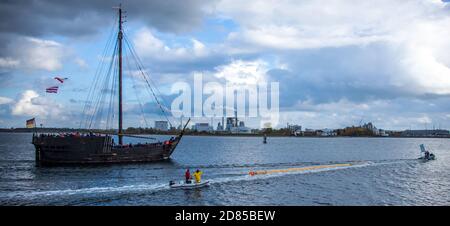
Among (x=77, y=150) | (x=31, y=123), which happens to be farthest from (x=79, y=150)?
(x=31, y=123)

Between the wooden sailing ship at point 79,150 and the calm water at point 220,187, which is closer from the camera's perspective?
the calm water at point 220,187

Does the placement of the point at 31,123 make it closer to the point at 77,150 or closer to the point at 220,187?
the point at 77,150

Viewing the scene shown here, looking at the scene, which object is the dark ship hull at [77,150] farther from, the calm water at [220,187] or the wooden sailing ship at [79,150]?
the calm water at [220,187]

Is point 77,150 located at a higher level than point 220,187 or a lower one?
higher

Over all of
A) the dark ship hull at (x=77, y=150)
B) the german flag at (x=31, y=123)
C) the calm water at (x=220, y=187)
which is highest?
the german flag at (x=31, y=123)

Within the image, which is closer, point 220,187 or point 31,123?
point 220,187

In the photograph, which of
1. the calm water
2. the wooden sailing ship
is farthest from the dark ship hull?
the calm water

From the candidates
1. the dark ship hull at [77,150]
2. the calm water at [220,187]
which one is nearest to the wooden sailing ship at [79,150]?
the dark ship hull at [77,150]

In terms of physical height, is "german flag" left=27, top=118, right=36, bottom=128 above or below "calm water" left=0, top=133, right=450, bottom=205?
above

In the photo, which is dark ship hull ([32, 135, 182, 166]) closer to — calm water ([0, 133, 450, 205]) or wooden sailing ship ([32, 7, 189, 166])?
wooden sailing ship ([32, 7, 189, 166])

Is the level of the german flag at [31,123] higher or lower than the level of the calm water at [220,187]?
higher
